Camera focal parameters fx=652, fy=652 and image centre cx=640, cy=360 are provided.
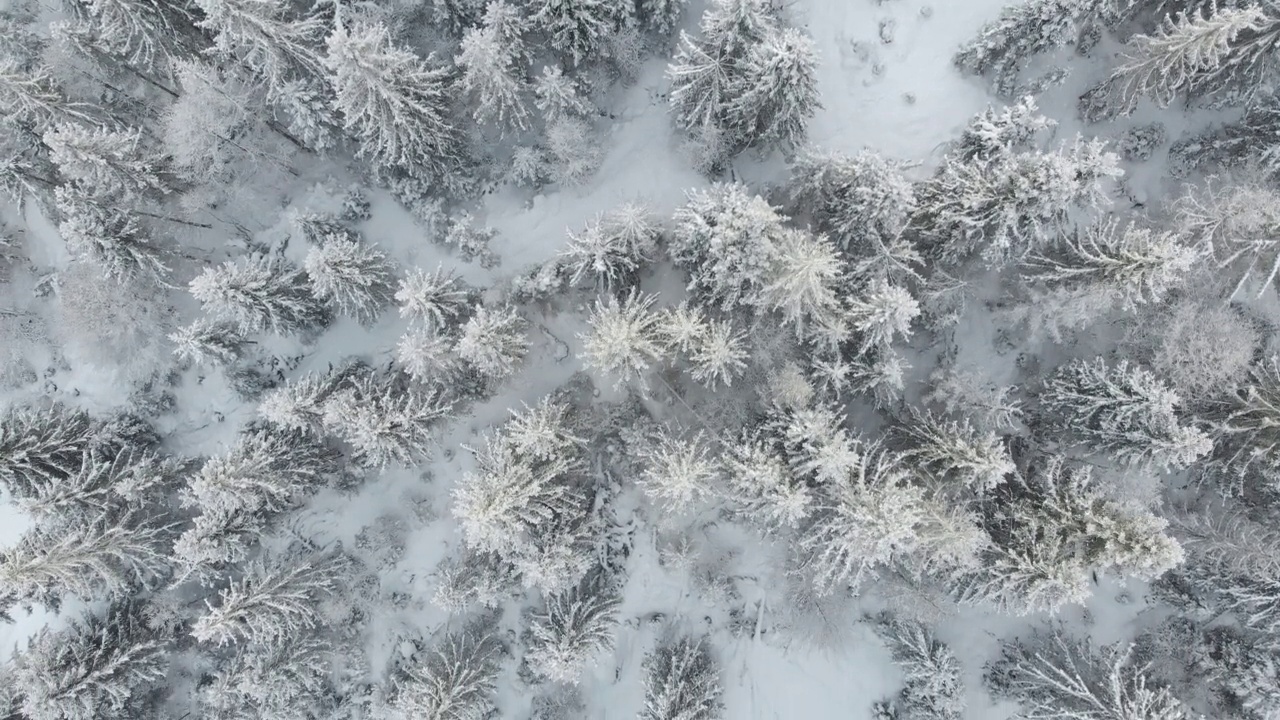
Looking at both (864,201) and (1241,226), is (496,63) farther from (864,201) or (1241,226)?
(1241,226)

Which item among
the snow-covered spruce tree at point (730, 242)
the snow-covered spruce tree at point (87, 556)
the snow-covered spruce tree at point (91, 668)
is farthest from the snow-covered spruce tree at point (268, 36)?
the snow-covered spruce tree at point (91, 668)

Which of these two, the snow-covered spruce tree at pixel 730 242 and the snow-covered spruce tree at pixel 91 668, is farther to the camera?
the snow-covered spruce tree at pixel 91 668

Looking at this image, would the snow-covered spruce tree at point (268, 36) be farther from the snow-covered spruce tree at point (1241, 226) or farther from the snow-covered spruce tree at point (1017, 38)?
the snow-covered spruce tree at point (1241, 226)

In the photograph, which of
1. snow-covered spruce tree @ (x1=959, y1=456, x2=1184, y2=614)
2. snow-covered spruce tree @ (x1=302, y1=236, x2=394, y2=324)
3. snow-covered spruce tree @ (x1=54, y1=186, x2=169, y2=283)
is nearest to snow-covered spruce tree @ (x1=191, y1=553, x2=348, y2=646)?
snow-covered spruce tree @ (x1=302, y1=236, x2=394, y2=324)

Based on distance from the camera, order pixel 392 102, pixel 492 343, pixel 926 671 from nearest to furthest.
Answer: pixel 392 102 → pixel 492 343 → pixel 926 671

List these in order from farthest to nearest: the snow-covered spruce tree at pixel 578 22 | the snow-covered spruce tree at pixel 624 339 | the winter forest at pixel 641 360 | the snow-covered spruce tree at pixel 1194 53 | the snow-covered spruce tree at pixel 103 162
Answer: the snow-covered spruce tree at pixel 578 22 < the snow-covered spruce tree at pixel 103 162 < the winter forest at pixel 641 360 < the snow-covered spruce tree at pixel 624 339 < the snow-covered spruce tree at pixel 1194 53

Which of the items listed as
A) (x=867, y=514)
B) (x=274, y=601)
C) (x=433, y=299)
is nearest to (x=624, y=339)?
(x=433, y=299)
